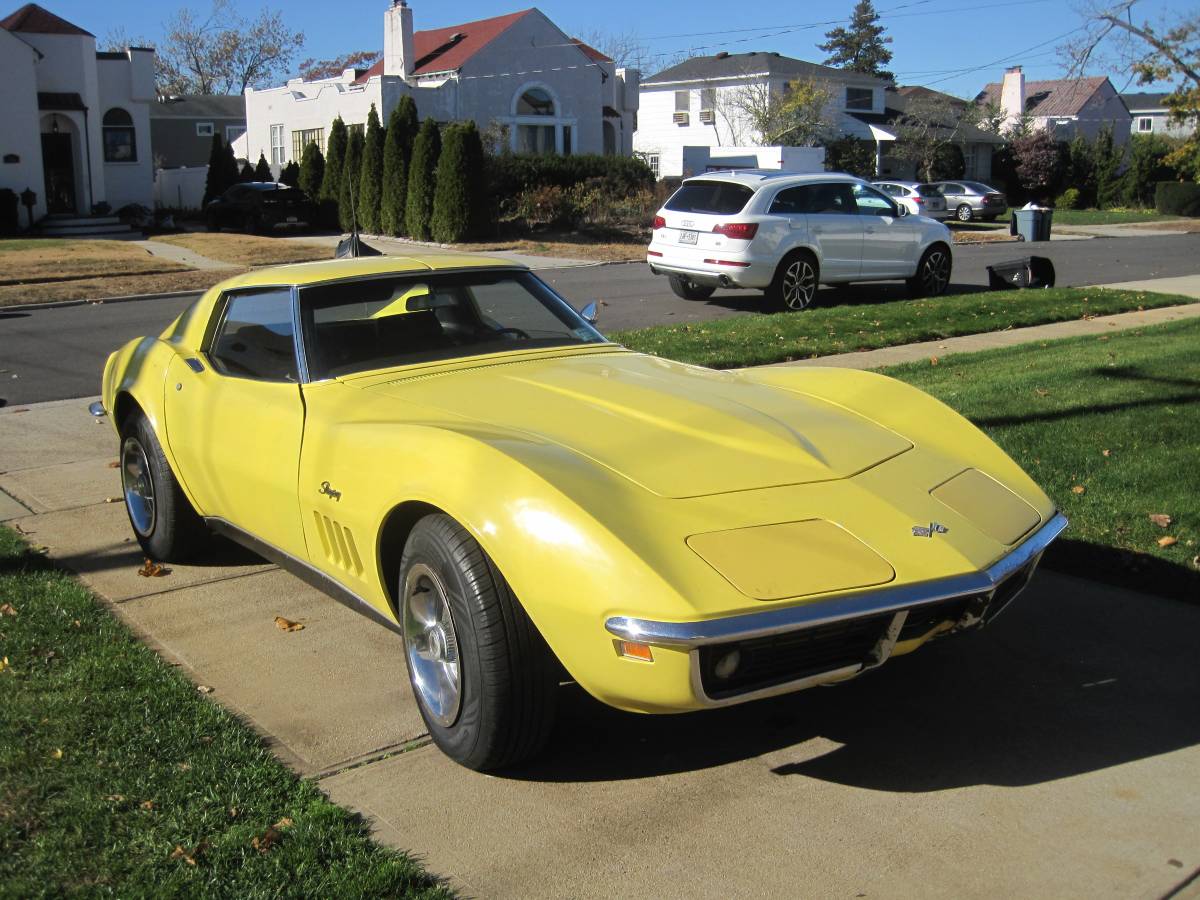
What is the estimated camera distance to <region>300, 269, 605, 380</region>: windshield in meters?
4.68

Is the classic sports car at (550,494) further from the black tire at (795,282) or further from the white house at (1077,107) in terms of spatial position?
the white house at (1077,107)

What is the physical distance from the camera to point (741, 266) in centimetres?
1450

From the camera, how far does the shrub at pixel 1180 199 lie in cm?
4573

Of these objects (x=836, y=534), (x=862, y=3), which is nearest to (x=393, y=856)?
(x=836, y=534)

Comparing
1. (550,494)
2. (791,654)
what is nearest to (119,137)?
(550,494)

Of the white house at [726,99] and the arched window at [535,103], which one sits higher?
the white house at [726,99]

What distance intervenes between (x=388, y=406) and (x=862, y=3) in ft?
330

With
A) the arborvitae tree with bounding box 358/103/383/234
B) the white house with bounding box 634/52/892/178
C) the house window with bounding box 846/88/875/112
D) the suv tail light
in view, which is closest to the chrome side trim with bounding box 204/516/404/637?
the suv tail light

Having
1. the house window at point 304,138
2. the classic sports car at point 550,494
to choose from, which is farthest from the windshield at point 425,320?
the house window at point 304,138

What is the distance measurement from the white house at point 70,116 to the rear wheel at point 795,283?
2349 centimetres

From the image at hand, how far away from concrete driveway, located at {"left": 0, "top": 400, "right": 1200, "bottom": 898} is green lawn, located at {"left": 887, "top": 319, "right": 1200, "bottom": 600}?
46 cm

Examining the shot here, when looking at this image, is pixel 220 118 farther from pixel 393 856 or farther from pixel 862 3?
pixel 862 3

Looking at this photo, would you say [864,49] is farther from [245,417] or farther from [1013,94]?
[245,417]

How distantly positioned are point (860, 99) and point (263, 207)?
36.8 meters
